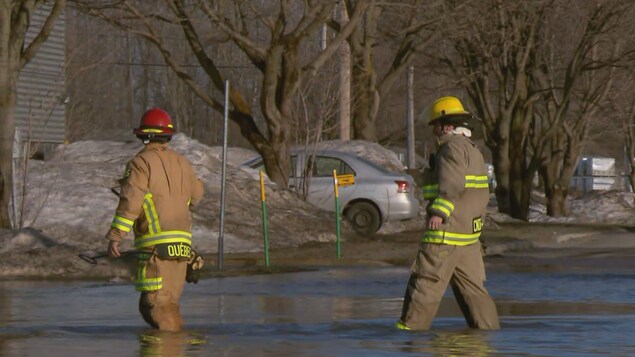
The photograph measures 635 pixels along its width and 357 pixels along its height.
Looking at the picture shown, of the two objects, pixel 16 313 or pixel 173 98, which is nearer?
pixel 16 313

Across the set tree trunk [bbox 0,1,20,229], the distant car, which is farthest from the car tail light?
tree trunk [bbox 0,1,20,229]

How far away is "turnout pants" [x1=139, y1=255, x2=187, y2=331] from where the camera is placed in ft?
35.7

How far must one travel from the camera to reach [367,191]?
28.2 meters

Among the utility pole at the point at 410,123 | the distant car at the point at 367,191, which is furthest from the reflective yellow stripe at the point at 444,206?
A: the utility pole at the point at 410,123

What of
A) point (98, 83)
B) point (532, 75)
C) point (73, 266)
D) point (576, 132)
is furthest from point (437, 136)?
point (98, 83)

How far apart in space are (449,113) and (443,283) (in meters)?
1.21

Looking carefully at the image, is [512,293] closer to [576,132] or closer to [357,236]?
[357,236]

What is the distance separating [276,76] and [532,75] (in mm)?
13320

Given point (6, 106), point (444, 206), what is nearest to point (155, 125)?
point (444, 206)

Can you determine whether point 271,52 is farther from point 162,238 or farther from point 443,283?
point 162,238

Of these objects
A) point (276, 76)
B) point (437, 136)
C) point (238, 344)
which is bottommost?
point (238, 344)

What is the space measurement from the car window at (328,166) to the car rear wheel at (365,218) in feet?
2.14

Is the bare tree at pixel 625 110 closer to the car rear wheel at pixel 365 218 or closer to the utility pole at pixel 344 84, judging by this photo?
the utility pole at pixel 344 84

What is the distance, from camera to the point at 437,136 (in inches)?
447
